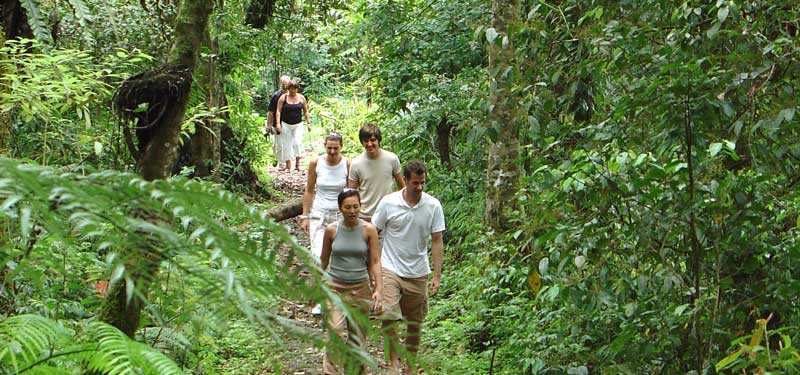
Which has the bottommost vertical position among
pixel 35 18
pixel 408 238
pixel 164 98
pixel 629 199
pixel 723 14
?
pixel 408 238

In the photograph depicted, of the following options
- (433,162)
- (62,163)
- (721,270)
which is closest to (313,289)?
(721,270)

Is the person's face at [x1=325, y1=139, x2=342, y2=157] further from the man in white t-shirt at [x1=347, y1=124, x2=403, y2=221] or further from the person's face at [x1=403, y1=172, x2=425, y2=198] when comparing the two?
the person's face at [x1=403, y1=172, x2=425, y2=198]

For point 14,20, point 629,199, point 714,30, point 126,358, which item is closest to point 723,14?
point 714,30

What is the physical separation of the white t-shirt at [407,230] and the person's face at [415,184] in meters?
0.09

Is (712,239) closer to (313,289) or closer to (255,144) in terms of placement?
(313,289)

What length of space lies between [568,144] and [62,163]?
420 cm

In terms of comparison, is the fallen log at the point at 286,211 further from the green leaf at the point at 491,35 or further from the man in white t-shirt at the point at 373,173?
the green leaf at the point at 491,35

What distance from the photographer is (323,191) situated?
32.1 feet

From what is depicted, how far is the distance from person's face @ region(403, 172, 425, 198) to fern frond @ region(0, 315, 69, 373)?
3.91 metres

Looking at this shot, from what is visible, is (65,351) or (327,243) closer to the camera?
(65,351)

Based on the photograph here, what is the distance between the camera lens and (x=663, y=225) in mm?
5328

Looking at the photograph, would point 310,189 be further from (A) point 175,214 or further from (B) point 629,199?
(A) point 175,214

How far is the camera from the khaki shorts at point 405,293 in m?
7.65

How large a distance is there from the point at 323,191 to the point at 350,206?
98.7 inches
